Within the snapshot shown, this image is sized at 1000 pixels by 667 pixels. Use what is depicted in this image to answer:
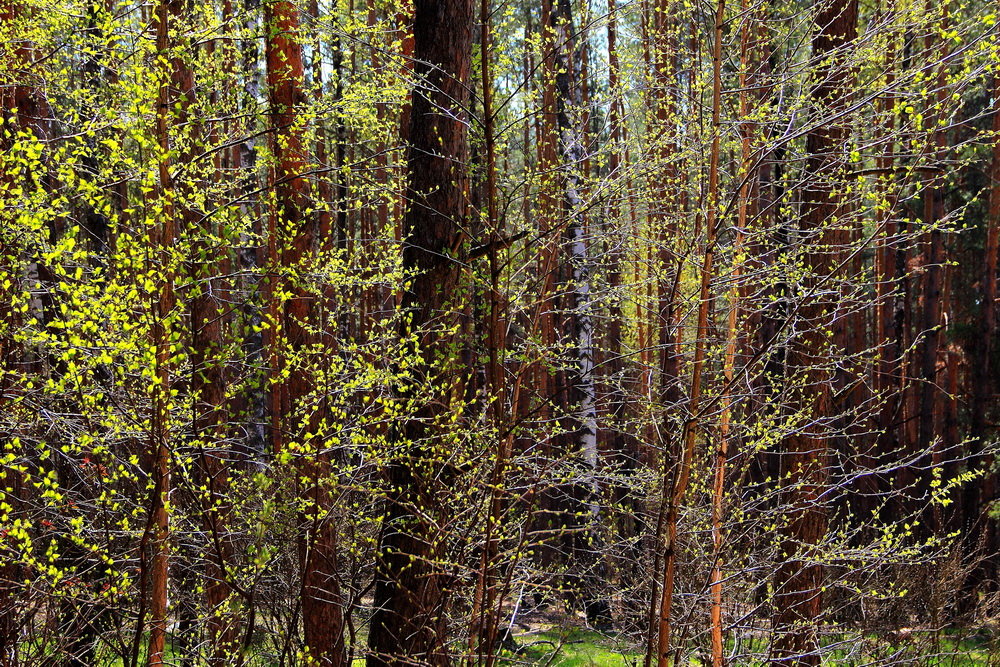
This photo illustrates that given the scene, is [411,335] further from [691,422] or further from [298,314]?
[298,314]

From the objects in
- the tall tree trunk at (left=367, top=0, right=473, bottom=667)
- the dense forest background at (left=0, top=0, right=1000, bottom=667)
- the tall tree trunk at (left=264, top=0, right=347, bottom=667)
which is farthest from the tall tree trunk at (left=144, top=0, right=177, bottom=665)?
the tall tree trunk at (left=367, top=0, right=473, bottom=667)

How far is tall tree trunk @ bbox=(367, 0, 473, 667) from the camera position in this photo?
4.29 meters

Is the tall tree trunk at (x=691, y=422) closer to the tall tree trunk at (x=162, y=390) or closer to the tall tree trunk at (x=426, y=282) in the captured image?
the tall tree trunk at (x=426, y=282)

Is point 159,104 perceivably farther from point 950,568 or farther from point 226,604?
point 950,568

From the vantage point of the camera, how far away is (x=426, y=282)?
468 cm

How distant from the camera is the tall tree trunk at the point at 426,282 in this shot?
429 cm

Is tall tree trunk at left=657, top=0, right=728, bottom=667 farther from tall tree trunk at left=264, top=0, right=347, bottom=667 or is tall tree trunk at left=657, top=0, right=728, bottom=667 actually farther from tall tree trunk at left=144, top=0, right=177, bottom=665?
tall tree trunk at left=144, top=0, right=177, bottom=665

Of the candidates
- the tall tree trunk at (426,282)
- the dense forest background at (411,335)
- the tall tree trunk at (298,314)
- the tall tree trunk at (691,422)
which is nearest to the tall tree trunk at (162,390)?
the dense forest background at (411,335)

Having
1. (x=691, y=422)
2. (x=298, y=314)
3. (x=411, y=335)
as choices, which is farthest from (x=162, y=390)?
(x=298, y=314)

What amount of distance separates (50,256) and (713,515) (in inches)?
134

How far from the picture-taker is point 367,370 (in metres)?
3.92

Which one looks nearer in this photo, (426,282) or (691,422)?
(691,422)

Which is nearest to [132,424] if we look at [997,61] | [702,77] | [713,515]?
[713,515]

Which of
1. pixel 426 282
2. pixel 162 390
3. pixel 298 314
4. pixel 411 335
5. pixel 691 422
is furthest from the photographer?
pixel 298 314
